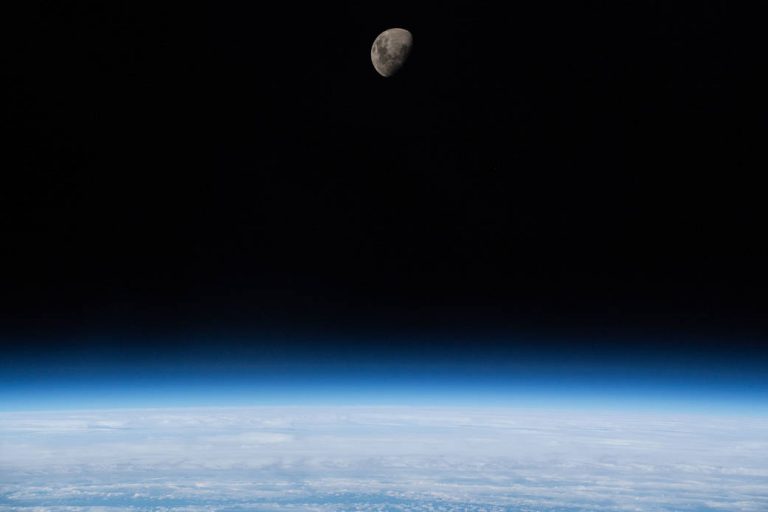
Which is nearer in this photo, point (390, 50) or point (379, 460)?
point (390, 50)

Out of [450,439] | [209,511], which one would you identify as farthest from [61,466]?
[450,439]

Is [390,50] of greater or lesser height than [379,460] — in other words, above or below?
above

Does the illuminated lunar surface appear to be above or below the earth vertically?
above

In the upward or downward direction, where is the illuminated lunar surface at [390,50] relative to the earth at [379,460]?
upward

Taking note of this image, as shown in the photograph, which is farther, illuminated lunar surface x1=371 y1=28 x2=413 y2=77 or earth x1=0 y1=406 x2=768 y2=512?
earth x1=0 y1=406 x2=768 y2=512

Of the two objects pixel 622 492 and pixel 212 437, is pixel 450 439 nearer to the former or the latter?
pixel 212 437

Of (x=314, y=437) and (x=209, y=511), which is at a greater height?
(x=314, y=437)

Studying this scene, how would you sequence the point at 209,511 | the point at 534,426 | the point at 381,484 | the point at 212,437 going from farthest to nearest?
the point at 534,426, the point at 212,437, the point at 381,484, the point at 209,511

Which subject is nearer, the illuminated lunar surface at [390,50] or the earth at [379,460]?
the illuminated lunar surface at [390,50]
